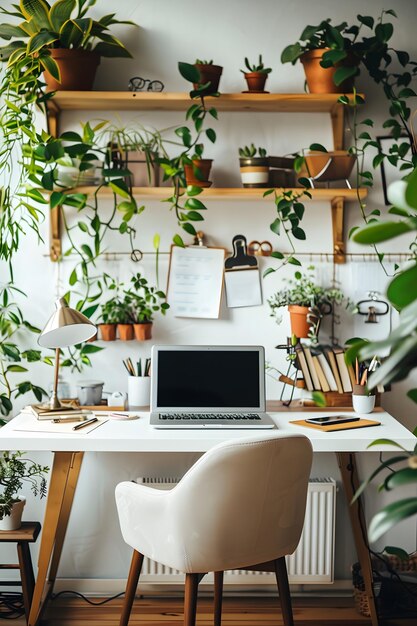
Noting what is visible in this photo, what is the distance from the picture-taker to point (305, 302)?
315 centimetres

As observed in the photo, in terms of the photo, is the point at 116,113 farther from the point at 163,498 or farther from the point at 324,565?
the point at 324,565

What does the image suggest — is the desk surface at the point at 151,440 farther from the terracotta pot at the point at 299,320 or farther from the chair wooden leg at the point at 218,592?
the terracotta pot at the point at 299,320

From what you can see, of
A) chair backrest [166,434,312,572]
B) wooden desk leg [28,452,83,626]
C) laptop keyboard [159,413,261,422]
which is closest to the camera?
chair backrest [166,434,312,572]

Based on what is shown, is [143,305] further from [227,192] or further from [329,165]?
[329,165]

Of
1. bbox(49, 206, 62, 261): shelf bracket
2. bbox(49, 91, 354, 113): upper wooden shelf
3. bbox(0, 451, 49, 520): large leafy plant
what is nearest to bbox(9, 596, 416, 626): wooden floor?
bbox(0, 451, 49, 520): large leafy plant

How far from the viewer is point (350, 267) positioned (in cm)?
329

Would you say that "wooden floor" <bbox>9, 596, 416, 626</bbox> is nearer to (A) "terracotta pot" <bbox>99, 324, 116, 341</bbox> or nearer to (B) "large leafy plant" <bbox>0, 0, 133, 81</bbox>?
(A) "terracotta pot" <bbox>99, 324, 116, 341</bbox>

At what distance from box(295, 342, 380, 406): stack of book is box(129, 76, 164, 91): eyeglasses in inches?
46.0

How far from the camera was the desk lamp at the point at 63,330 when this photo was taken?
2.83 m

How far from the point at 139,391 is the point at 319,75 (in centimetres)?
138

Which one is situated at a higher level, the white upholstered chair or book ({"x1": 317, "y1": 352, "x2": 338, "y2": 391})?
book ({"x1": 317, "y1": 352, "x2": 338, "y2": 391})

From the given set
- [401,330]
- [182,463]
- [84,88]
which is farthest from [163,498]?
[84,88]

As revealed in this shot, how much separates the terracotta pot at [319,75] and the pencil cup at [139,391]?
1.28m

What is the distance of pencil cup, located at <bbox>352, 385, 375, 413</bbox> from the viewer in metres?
2.99
